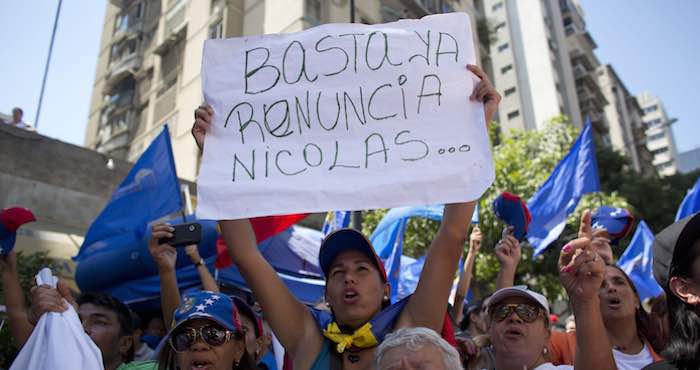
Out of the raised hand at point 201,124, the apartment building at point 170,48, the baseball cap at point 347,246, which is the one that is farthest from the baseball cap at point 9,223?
the apartment building at point 170,48

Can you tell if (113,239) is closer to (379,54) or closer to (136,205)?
(136,205)

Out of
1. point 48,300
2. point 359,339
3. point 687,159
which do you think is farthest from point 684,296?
point 687,159

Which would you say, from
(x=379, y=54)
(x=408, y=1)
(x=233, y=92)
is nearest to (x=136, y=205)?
(x=233, y=92)

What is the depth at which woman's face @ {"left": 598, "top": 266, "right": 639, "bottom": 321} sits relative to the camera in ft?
10.1

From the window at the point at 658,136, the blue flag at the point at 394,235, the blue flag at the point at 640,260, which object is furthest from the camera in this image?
the window at the point at 658,136

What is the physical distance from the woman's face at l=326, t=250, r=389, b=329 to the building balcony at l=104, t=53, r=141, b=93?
27569 millimetres

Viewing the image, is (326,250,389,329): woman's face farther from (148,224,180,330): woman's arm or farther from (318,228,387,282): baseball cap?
(148,224,180,330): woman's arm

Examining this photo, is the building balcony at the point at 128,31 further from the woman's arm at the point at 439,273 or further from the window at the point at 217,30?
the woman's arm at the point at 439,273

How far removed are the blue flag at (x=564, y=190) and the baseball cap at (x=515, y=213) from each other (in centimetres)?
258

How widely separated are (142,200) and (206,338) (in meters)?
3.63

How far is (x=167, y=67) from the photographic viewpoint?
25109 mm

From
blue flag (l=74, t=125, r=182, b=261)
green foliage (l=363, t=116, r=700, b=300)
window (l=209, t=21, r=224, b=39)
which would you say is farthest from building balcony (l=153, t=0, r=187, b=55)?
blue flag (l=74, t=125, r=182, b=261)

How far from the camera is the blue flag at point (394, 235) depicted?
6.02 meters

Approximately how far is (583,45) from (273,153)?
2000 inches
